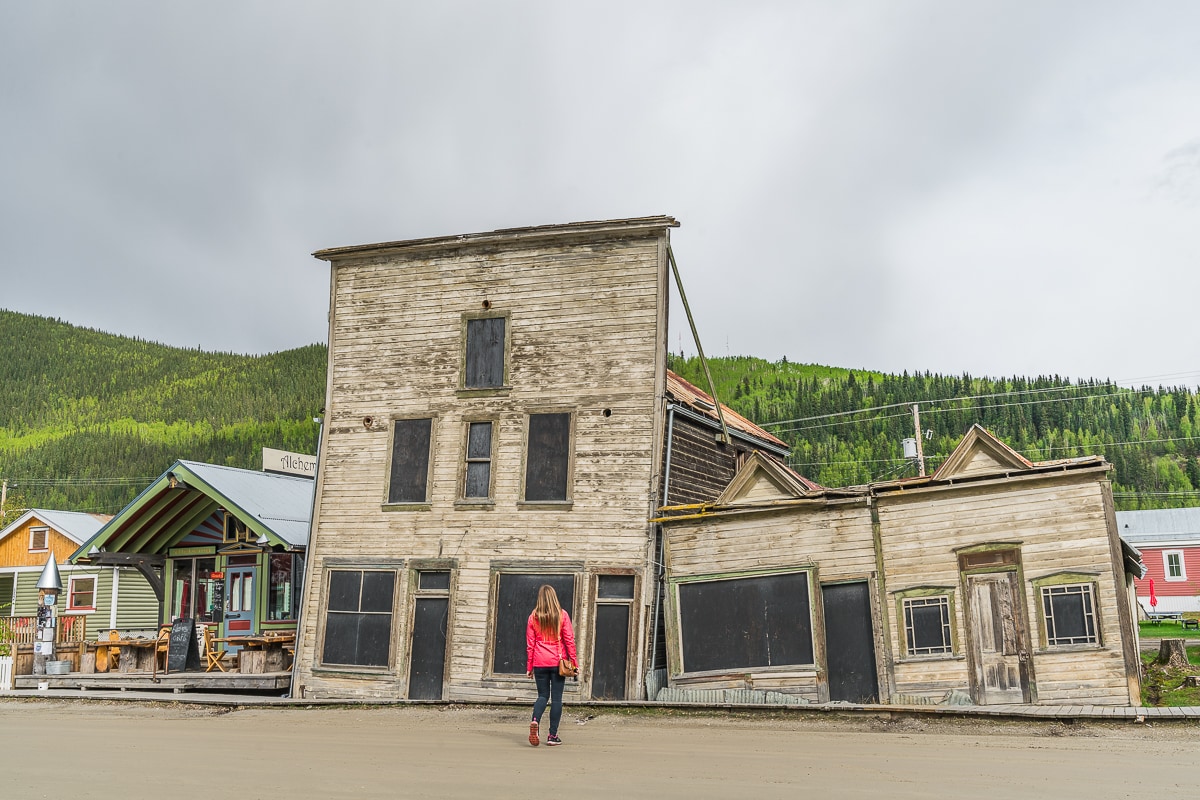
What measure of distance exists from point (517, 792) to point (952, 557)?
8.95 m

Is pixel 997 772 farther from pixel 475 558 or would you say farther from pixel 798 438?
pixel 798 438

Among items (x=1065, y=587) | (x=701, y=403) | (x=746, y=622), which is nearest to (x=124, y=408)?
(x=701, y=403)

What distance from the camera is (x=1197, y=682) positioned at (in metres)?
17.3

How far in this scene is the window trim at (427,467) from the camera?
19.1 meters

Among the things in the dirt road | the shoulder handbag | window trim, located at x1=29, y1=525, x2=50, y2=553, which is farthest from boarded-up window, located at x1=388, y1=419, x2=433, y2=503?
window trim, located at x1=29, y1=525, x2=50, y2=553

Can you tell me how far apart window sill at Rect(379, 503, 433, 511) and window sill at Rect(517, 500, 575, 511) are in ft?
6.25

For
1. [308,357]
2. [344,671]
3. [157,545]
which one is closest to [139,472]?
[308,357]

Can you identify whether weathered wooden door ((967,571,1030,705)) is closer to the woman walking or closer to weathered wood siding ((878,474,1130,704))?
weathered wood siding ((878,474,1130,704))

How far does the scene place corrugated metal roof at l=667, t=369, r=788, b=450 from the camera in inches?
774

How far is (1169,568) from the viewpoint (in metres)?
55.0

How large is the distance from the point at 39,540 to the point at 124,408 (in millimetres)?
107168

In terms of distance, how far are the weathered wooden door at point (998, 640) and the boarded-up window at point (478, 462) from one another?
871 cm

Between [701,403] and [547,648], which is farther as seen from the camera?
[701,403]

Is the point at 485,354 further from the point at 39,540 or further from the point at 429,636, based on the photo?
the point at 39,540
